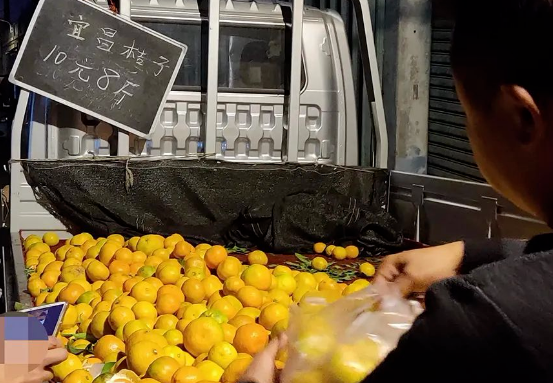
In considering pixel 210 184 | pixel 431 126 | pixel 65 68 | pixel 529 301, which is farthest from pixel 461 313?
pixel 431 126

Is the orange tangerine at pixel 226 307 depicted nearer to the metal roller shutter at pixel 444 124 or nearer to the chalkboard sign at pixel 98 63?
the chalkboard sign at pixel 98 63

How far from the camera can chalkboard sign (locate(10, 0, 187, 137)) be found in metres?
3.79

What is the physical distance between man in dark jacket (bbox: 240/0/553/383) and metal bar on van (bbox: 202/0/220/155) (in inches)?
120

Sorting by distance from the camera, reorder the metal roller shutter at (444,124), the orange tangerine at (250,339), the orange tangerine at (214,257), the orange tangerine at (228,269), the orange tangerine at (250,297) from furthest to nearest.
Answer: the metal roller shutter at (444,124)
the orange tangerine at (214,257)
the orange tangerine at (228,269)
the orange tangerine at (250,297)
the orange tangerine at (250,339)

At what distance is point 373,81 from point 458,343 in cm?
369

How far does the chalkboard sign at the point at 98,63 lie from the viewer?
3.79 m

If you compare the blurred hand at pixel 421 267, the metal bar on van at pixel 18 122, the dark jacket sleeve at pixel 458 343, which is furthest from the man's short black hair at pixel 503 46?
the metal bar on van at pixel 18 122

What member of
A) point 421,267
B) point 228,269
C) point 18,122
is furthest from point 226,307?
point 18,122

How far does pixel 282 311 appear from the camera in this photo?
2.31 metres

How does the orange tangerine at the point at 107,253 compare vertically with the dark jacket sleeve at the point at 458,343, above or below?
below

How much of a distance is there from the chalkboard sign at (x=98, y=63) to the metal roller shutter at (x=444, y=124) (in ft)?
8.32

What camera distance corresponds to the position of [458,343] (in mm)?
814

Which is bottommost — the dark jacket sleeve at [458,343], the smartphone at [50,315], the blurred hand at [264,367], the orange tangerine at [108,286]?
the orange tangerine at [108,286]

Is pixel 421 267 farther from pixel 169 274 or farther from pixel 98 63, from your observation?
pixel 98 63
